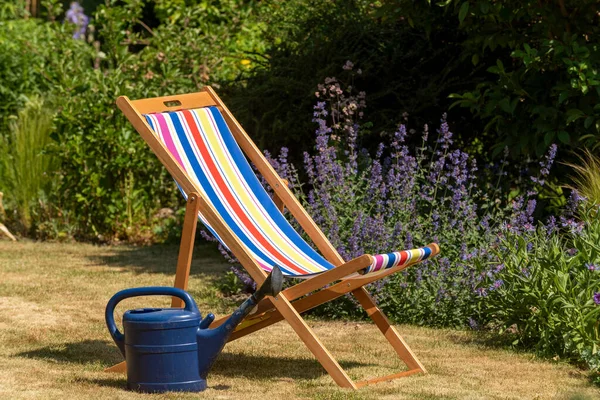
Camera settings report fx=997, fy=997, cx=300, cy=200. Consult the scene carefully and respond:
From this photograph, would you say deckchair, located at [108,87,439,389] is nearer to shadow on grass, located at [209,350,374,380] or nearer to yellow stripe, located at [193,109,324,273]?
yellow stripe, located at [193,109,324,273]

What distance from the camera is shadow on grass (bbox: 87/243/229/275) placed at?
7456 millimetres

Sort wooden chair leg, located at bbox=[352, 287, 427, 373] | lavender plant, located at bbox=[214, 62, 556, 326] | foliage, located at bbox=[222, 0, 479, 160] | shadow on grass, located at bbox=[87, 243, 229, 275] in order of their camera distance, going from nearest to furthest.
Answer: wooden chair leg, located at bbox=[352, 287, 427, 373] → lavender plant, located at bbox=[214, 62, 556, 326] → foliage, located at bbox=[222, 0, 479, 160] → shadow on grass, located at bbox=[87, 243, 229, 275]

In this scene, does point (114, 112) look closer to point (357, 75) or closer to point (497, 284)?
point (357, 75)

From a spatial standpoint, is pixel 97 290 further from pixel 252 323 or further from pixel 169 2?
pixel 169 2

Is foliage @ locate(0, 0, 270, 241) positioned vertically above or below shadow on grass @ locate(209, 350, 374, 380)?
above

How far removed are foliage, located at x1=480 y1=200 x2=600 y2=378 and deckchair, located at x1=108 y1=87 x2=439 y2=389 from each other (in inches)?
26.2

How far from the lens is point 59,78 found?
28.3 feet

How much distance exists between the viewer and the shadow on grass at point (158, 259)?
7.46 meters

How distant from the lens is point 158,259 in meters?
7.88

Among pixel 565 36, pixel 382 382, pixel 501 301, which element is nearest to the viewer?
pixel 382 382

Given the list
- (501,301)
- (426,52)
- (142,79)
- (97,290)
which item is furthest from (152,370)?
(142,79)

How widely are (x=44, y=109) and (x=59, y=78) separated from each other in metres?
0.57

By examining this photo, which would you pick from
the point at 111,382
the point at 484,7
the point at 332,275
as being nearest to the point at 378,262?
the point at 332,275

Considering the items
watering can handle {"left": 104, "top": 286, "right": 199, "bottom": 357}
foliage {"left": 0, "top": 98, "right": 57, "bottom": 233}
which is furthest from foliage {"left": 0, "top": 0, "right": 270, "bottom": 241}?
watering can handle {"left": 104, "top": 286, "right": 199, "bottom": 357}
